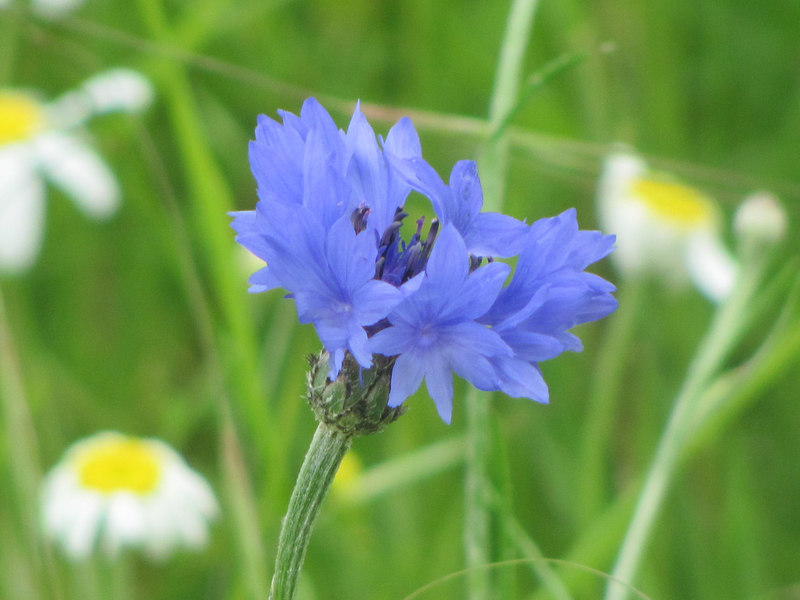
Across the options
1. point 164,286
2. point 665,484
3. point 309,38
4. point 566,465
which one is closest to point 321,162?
point 665,484

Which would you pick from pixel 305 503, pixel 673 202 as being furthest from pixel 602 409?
pixel 305 503

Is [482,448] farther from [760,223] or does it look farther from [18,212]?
[18,212]

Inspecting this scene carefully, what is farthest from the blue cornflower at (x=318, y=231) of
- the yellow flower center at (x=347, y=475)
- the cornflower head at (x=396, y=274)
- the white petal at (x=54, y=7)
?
the white petal at (x=54, y=7)

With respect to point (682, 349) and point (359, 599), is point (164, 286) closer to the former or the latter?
point (359, 599)

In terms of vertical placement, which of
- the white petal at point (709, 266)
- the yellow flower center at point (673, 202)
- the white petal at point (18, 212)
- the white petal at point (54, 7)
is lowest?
the white petal at point (709, 266)

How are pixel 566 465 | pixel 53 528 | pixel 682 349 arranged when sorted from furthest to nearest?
pixel 682 349 → pixel 566 465 → pixel 53 528

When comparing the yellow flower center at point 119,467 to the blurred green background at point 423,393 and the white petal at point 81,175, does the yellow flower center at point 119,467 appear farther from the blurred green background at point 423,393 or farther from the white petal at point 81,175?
the white petal at point 81,175

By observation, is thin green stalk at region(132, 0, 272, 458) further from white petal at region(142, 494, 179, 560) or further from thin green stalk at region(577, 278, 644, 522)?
thin green stalk at region(577, 278, 644, 522)
